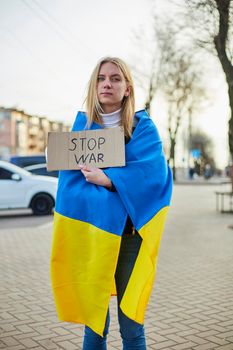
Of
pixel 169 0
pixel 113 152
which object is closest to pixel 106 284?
pixel 113 152

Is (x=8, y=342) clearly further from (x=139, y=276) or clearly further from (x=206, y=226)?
(x=206, y=226)

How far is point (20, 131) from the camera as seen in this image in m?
104

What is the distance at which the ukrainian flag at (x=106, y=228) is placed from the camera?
8.93 ft

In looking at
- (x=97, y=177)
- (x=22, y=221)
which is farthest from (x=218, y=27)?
(x=97, y=177)

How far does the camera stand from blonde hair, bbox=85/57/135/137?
287 centimetres

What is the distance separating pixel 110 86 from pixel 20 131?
341 feet

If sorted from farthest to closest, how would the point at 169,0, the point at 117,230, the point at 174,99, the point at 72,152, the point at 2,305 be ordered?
the point at 174,99 → the point at 169,0 → the point at 2,305 → the point at 72,152 → the point at 117,230

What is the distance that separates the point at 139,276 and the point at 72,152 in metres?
0.79

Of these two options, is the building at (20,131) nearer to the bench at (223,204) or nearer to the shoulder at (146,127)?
the bench at (223,204)

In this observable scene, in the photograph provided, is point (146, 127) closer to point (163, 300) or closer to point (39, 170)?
point (163, 300)

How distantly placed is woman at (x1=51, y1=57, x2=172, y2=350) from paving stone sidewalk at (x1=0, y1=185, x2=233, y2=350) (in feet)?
4.64

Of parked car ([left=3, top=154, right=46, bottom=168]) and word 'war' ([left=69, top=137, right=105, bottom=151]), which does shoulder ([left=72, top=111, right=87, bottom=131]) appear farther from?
parked car ([left=3, top=154, right=46, bottom=168])

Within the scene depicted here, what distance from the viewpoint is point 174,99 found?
38.9 meters

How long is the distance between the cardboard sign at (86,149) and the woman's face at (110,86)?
0.56 feet
